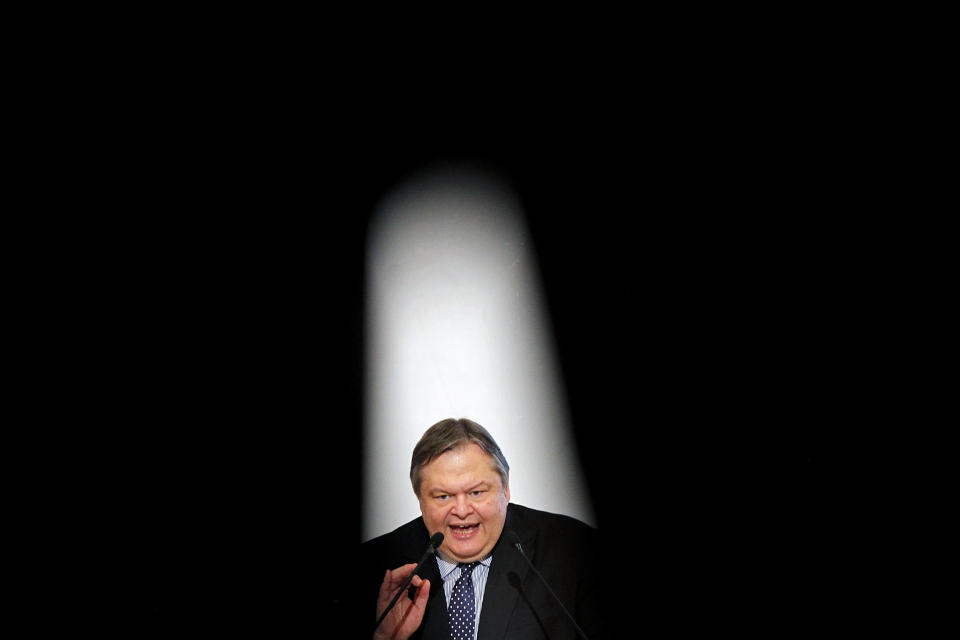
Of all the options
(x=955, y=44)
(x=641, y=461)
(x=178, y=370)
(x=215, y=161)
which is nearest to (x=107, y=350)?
(x=178, y=370)

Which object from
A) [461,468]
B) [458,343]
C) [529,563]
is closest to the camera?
[529,563]

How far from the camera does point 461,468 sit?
2189 mm

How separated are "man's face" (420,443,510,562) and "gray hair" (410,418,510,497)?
16 millimetres

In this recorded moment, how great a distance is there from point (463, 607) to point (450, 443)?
0.47 metres

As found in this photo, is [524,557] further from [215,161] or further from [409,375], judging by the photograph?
[215,161]

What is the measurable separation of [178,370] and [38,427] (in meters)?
0.46

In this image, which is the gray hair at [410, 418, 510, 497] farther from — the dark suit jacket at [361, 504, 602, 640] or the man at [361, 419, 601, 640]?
the dark suit jacket at [361, 504, 602, 640]

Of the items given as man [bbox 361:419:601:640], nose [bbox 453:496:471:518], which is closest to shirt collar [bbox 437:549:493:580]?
man [bbox 361:419:601:640]

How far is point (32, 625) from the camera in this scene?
2.24m

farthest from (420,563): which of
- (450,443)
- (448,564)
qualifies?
(450,443)

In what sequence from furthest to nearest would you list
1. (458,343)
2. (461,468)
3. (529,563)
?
(458,343) < (461,468) < (529,563)

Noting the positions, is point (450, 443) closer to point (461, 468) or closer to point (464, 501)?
point (461, 468)

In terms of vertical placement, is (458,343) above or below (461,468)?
above

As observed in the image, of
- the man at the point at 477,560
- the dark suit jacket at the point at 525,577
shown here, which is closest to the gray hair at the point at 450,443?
the man at the point at 477,560
